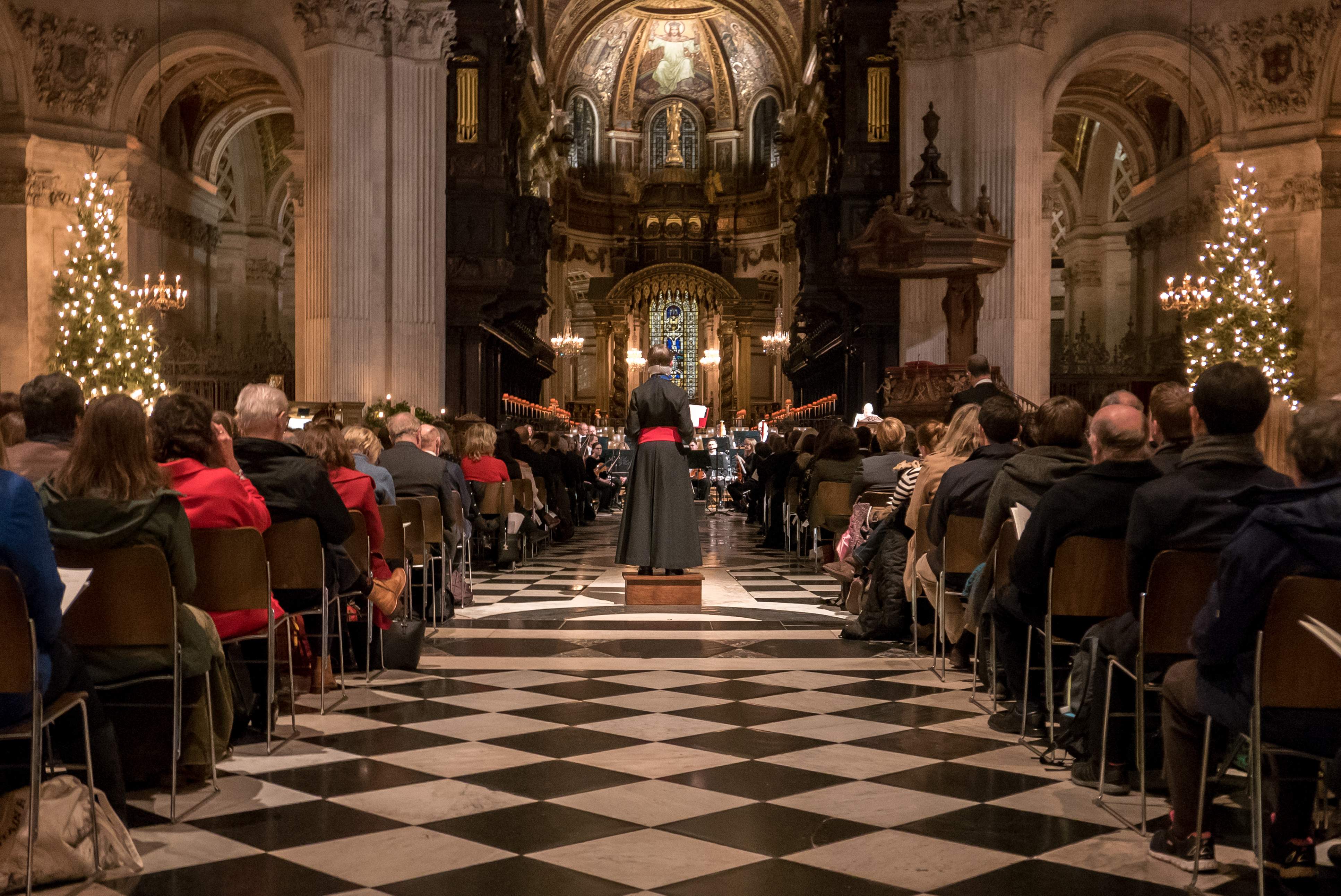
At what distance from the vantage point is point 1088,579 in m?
4.40

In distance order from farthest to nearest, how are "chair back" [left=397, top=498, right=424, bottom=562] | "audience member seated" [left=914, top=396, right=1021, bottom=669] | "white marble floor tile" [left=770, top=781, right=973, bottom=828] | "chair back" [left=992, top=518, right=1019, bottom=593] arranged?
1. "chair back" [left=397, top=498, right=424, bottom=562]
2. "audience member seated" [left=914, top=396, right=1021, bottom=669]
3. "chair back" [left=992, top=518, right=1019, bottom=593]
4. "white marble floor tile" [left=770, top=781, right=973, bottom=828]

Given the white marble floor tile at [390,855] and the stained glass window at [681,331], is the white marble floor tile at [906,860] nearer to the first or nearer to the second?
the white marble floor tile at [390,855]

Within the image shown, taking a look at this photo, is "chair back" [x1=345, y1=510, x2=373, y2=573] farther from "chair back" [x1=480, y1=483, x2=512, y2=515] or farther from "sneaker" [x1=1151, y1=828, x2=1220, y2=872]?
"chair back" [x1=480, y1=483, x2=512, y2=515]

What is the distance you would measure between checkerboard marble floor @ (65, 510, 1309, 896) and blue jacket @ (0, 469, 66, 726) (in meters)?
0.56

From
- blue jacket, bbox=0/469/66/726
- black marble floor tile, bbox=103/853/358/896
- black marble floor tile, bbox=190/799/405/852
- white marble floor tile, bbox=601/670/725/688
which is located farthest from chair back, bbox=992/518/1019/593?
blue jacket, bbox=0/469/66/726

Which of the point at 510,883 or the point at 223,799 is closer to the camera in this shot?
the point at 510,883

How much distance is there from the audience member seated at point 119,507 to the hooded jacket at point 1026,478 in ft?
9.74

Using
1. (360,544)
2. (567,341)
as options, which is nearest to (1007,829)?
(360,544)

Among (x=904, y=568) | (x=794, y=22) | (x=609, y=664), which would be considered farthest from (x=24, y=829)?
(x=794, y=22)

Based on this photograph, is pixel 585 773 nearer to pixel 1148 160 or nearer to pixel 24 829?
pixel 24 829

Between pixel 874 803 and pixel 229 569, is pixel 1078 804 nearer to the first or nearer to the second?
pixel 874 803

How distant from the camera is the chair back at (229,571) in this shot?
4.35 meters

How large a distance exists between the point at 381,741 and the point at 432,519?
2.89m

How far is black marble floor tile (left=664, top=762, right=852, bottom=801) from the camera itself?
4.22 m
